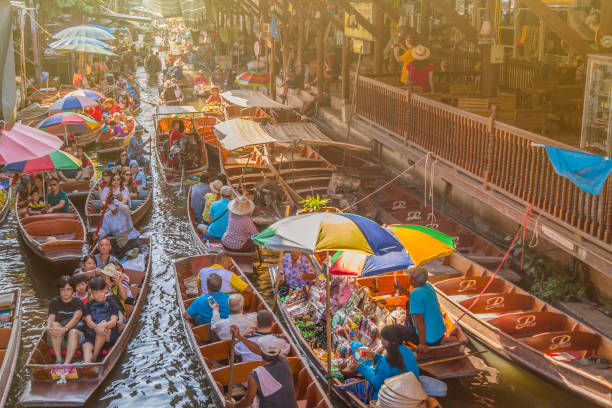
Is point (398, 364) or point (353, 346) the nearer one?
point (398, 364)

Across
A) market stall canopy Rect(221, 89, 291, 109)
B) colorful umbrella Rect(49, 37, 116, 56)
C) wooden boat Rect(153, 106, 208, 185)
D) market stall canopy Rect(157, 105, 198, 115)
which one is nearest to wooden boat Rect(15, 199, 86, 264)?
wooden boat Rect(153, 106, 208, 185)

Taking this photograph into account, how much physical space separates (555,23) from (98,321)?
836 cm

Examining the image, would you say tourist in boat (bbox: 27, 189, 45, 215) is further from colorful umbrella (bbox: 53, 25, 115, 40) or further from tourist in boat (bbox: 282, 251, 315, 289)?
colorful umbrella (bbox: 53, 25, 115, 40)

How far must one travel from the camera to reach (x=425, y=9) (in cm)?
2225

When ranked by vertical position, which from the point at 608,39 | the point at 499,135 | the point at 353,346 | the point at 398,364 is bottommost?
the point at 353,346

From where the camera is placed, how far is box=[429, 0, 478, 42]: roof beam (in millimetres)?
13562

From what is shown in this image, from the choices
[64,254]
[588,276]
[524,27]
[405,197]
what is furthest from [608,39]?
[64,254]

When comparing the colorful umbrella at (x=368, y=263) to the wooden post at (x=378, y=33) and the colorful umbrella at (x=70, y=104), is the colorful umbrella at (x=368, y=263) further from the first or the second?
the colorful umbrella at (x=70, y=104)

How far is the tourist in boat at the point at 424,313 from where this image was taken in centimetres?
853

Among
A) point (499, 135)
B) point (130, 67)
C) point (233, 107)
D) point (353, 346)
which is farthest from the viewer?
point (130, 67)

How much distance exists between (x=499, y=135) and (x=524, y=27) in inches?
321

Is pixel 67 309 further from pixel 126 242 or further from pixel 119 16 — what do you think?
pixel 119 16

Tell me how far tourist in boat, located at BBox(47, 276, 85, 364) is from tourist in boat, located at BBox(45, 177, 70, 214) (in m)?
5.73

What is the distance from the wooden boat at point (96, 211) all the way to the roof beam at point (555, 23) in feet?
30.5
